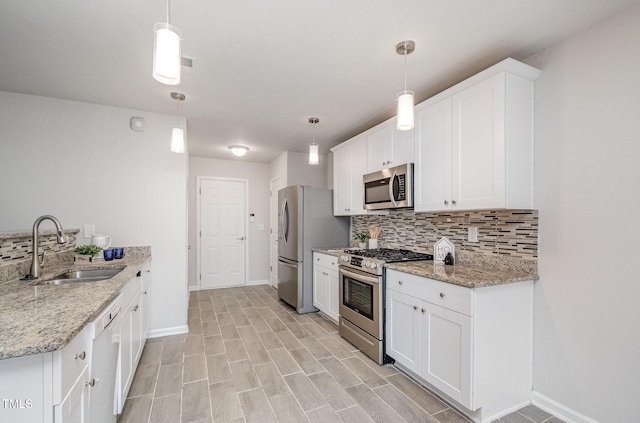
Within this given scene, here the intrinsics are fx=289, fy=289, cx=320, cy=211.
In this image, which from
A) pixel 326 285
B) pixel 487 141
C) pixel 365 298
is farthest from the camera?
pixel 326 285

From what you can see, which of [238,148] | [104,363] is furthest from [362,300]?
[238,148]

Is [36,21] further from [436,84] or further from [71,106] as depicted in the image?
[436,84]

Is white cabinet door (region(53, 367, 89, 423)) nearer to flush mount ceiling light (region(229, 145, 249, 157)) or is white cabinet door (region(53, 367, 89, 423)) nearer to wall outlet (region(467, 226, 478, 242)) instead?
wall outlet (region(467, 226, 478, 242))

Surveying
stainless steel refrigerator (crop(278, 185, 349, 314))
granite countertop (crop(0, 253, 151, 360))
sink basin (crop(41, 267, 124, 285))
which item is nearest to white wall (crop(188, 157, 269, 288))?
stainless steel refrigerator (crop(278, 185, 349, 314))

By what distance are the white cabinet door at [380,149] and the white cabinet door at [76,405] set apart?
2759 mm

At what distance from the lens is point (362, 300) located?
2.83 meters

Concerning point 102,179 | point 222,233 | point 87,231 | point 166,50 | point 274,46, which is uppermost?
point 274,46

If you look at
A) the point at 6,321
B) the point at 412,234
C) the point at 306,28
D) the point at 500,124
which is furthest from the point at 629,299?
the point at 6,321

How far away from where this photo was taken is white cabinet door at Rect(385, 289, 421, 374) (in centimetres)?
224

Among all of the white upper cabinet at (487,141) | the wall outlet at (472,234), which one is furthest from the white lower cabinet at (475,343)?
the white upper cabinet at (487,141)

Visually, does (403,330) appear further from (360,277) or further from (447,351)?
(360,277)

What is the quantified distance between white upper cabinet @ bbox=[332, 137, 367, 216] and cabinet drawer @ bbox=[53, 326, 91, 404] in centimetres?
276

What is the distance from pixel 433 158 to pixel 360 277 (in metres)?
1.29

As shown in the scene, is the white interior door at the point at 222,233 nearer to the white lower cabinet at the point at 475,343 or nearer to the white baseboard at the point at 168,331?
the white baseboard at the point at 168,331
